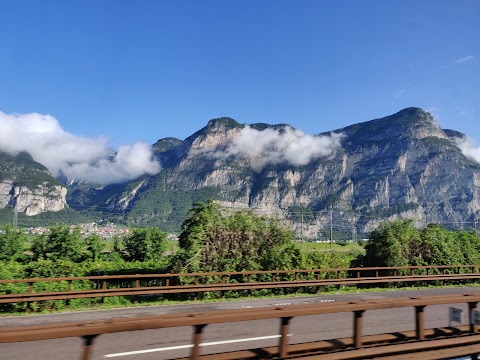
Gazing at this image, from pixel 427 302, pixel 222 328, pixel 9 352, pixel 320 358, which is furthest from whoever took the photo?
pixel 222 328

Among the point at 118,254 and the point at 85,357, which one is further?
the point at 118,254

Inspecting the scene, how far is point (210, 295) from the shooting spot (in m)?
19.4

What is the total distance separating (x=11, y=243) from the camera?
43.5 meters

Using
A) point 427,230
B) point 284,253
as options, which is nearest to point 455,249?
point 427,230

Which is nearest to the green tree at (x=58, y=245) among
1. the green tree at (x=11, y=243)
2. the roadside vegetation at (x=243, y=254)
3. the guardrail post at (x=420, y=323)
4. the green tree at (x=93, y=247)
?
the green tree at (x=93, y=247)

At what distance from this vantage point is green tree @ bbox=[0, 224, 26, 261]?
4237 centimetres

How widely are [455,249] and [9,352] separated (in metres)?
31.6

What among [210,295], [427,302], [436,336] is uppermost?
[427,302]

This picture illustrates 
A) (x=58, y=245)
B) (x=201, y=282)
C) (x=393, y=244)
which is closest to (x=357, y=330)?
(x=201, y=282)

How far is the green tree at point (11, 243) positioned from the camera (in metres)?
42.4

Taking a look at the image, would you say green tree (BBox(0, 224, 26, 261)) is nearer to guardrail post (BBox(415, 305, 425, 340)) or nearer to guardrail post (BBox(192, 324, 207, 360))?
guardrail post (BBox(192, 324, 207, 360))

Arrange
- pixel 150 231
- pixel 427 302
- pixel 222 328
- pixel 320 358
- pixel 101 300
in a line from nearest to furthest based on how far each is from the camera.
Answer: pixel 320 358 → pixel 427 302 → pixel 222 328 → pixel 101 300 → pixel 150 231

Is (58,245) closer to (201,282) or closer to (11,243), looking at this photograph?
(11,243)

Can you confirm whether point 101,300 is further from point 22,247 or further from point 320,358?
point 22,247
